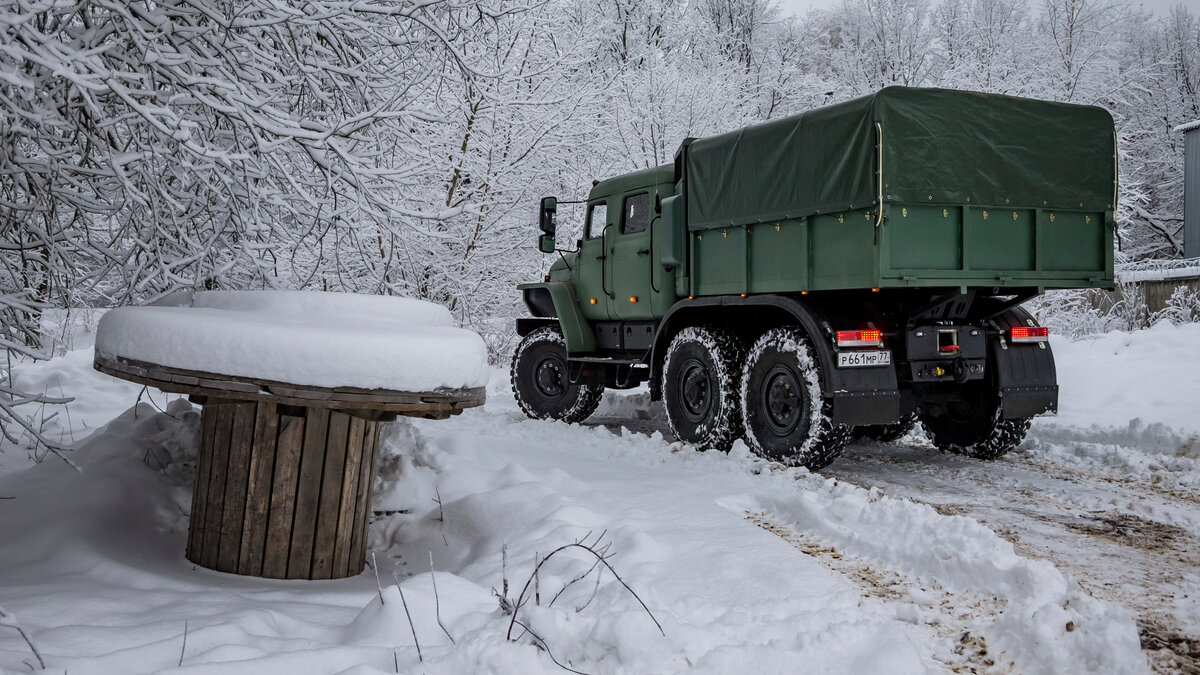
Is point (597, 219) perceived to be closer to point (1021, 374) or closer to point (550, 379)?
point (550, 379)

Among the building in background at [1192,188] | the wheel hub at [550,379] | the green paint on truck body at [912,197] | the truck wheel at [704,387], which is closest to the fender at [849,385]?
the green paint on truck body at [912,197]

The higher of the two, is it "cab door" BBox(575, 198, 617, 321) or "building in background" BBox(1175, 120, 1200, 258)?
"building in background" BBox(1175, 120, 1200, 258)

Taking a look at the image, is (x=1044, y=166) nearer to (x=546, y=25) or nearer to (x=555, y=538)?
(x=555, y=538)

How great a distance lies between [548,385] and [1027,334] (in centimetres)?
508

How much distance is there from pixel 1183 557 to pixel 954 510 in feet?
4.06

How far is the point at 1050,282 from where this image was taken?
6582 millimetres

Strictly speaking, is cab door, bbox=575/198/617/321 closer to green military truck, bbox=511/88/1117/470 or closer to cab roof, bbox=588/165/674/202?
cab roof, bbox=588/165/674/202

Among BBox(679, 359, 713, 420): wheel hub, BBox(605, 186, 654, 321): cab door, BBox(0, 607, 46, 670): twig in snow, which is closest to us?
BBox(0, 607, 46, 670): twig in snow

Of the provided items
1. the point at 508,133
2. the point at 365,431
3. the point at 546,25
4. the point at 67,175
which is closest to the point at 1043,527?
the point at 365,431

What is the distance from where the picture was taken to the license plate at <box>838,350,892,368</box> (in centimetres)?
630

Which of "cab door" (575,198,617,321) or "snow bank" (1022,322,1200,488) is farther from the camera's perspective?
"cab door" (575,198,617,321)

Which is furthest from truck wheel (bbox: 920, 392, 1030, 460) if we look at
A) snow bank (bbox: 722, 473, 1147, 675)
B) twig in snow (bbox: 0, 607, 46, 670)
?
twig in snow (bbox: 0, 607, 46, 670)

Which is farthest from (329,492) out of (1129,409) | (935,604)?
(1129,409)

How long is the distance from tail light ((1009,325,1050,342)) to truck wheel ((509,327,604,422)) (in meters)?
4.39
